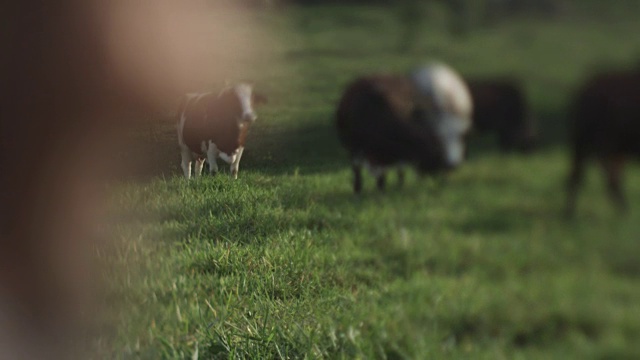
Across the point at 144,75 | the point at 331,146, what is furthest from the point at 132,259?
the point at 331,146

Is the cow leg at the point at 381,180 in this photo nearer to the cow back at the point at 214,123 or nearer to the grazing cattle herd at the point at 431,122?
the grazing cattle herd at the point at 431,122

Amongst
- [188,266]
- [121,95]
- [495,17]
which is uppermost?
[495,17]

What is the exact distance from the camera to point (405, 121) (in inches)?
44.2

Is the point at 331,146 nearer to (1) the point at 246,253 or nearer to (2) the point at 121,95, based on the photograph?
(1) the point at 246,253

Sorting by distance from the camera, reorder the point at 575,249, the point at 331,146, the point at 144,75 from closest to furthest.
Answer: the point at 575,249 < the point at 331,146 < the point at 144,75

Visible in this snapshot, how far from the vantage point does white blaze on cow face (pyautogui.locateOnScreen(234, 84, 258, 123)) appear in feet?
4.54

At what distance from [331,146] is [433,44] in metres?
0.29

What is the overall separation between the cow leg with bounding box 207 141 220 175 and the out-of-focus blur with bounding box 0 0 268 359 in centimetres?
11

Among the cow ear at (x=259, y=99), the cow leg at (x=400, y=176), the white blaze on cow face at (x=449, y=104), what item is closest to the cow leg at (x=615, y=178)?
the white blaze on cow face at (x=449, y=104)

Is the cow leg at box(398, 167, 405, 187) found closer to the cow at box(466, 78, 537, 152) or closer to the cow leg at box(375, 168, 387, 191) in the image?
the cow leg at box(375, 168, 387, 191)

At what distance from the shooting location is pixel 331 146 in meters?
1.29

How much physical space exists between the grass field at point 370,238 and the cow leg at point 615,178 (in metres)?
0.01

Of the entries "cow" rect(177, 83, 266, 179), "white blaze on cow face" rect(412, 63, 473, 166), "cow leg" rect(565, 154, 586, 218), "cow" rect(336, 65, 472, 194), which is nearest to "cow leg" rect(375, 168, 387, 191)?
"cow" rect(336, 65, 472, 194)

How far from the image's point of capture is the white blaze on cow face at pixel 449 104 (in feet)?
3.33
